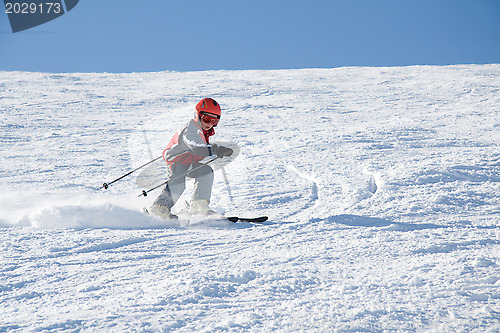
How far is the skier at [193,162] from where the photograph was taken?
460 cm

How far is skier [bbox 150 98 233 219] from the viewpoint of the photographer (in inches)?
181

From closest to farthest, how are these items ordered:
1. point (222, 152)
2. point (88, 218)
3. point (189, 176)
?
point (88, 218), point (222, 152), point (189, 176)

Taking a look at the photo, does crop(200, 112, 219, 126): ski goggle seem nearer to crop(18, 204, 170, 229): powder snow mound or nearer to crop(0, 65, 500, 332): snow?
crop(0, 65, 500, 332): snow

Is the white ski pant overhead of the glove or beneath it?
beneath

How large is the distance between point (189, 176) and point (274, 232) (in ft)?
4.50

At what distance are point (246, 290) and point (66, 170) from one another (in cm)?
569

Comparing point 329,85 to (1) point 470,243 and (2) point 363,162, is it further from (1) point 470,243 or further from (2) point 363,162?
(1) point 470,243

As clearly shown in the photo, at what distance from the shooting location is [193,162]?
480cm

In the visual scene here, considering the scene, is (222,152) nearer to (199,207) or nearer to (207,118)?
(207,118)

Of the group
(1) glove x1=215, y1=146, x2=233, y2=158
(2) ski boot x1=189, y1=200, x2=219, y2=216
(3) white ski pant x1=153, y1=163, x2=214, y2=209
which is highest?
(1) glove x1=215, y1=146, x2=233, y2=158

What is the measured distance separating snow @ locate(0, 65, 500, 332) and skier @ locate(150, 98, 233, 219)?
0.33 meters

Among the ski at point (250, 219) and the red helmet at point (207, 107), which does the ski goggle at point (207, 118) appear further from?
the ski at point (250, 219)

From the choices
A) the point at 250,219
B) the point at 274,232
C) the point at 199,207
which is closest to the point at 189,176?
the point at 199,207

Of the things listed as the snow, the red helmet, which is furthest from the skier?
the snow
